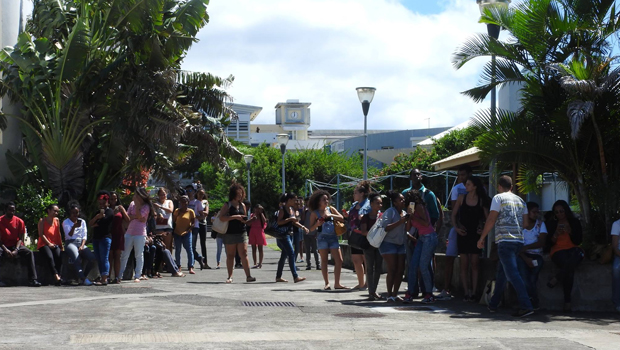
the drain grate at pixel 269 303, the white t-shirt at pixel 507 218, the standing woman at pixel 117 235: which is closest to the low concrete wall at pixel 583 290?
the white t-shirt at pixel 507 218

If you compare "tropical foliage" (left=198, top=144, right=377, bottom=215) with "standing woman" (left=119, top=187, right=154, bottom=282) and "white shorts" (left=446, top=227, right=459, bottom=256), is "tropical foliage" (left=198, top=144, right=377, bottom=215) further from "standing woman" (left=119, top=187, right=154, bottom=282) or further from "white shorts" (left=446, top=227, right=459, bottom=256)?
"white shorts" (left=446, top=227, right=459, bottom=256)

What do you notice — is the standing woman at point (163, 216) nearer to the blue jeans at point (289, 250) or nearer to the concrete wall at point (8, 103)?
the blue jeans at point (289, 250)

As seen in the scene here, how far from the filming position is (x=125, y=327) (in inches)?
362

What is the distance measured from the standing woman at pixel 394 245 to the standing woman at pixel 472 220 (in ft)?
2.56

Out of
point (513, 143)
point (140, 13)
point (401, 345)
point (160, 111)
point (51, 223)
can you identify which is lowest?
point (401, 345)

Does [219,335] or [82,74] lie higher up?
[82,74]

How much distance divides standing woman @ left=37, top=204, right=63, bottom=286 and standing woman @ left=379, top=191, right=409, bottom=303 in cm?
637

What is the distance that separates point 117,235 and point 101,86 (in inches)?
215

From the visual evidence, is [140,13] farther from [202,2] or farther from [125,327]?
[125,327]

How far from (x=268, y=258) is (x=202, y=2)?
8.36m

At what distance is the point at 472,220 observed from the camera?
460 inches

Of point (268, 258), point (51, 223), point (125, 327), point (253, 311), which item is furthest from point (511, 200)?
point (268, 258)

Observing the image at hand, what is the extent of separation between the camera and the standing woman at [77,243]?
590 inches

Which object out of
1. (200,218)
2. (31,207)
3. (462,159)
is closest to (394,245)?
(200,218)
